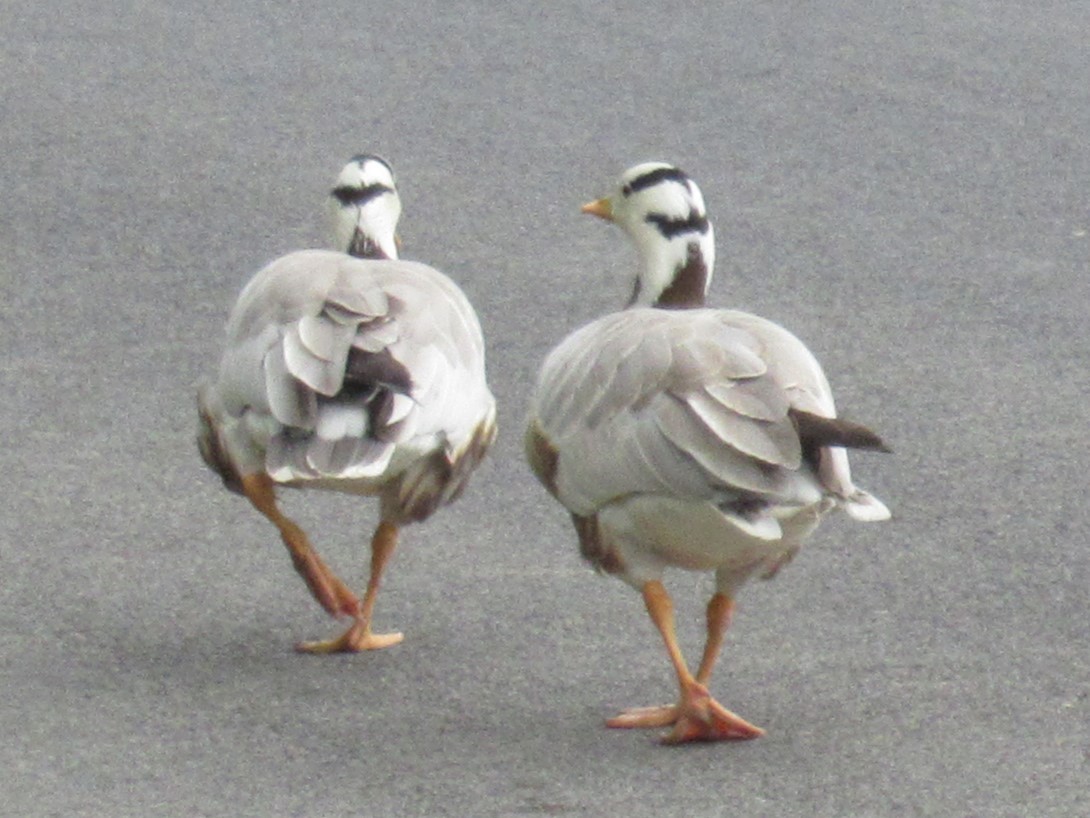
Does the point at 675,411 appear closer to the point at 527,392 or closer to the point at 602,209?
the point at 602,209

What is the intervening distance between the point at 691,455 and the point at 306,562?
1504 millimetres

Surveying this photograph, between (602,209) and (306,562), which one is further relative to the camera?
(602,209)

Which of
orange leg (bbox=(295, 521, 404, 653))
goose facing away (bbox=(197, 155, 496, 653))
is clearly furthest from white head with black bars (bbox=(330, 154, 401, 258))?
orange leg (bbox=(295, 521, 404, 653))

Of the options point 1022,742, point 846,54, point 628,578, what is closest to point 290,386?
point 628,578

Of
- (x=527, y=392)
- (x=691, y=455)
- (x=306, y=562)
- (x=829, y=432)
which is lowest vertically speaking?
(x=527, y=392)

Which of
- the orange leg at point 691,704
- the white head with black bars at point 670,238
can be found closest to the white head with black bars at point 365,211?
the white head with black bars at point 670,238

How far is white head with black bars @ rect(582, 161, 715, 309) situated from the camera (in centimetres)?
667

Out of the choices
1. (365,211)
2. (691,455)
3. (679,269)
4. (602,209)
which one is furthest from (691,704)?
(365,211)

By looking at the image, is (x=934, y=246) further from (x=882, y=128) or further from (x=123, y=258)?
(x=123, y=258)

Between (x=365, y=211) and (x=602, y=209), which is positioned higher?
(x=602, y=209)

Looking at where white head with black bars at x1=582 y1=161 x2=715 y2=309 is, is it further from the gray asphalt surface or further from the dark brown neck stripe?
the gray asphalt surface

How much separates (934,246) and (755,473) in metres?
4.98

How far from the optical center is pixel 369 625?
6.61 meters

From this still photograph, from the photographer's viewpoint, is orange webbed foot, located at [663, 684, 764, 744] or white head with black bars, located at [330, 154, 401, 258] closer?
orange webbed foot, located at [663, 684, 764, 744]
